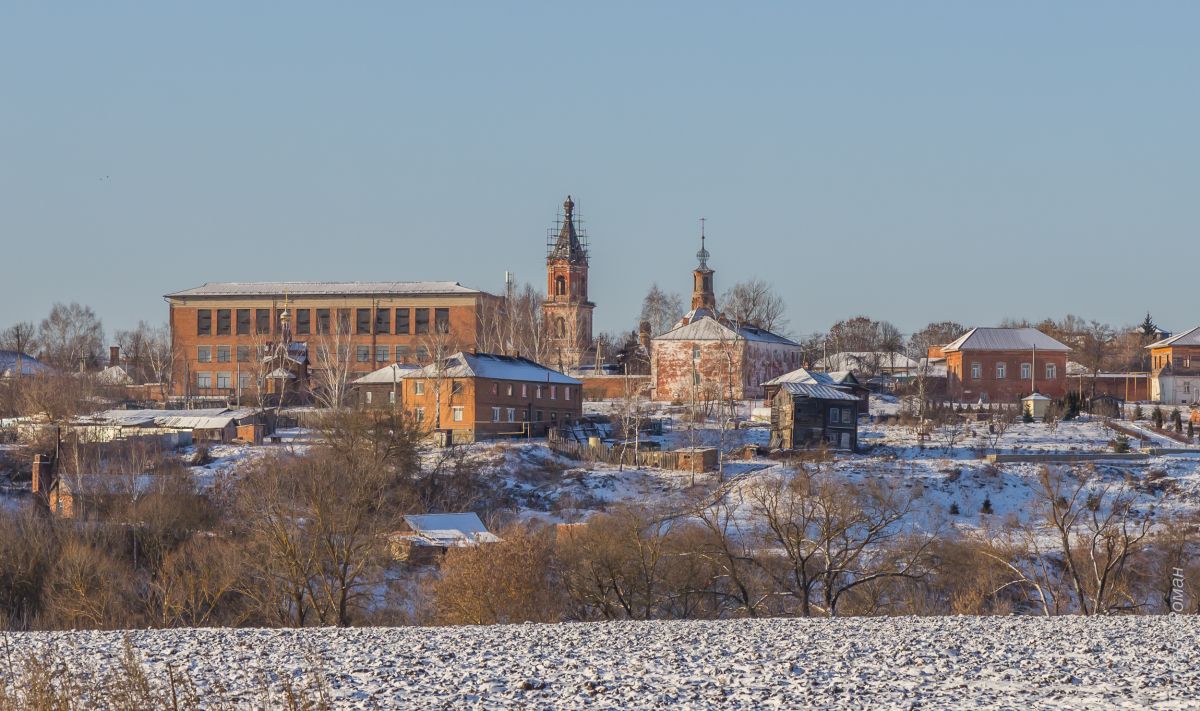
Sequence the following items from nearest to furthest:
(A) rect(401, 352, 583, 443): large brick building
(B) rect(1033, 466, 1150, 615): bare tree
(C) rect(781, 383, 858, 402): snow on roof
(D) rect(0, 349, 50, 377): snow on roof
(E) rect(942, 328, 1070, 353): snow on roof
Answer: (B) rect(1033, 466, 1150, 615): bare tree < (C) rect(781, 383, 858, 402): snow on roof < (A) rect(401, 352, 583, 443): large brick building < (E) rect(942, 328, 1070, 353): snow on roof < (D) rect(0, 349, 50, 377): snow on roof

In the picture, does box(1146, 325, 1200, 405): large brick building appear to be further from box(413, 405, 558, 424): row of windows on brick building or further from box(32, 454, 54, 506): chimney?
box(32, 454, 54, 506): chimney

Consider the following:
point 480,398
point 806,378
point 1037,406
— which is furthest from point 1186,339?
point 480,398

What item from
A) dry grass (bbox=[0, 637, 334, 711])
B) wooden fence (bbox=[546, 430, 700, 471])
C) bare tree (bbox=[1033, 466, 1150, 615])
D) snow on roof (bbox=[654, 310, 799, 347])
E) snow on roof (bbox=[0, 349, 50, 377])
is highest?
snow on roof (bbox=[654, 310, 799, 347])

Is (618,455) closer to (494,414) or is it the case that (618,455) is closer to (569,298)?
(494,414)

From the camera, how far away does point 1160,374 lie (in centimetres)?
8488

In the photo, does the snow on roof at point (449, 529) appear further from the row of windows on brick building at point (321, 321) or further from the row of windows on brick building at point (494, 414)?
the row of windows on brick building at point (321, 321)

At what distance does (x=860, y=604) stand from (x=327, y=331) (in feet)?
231

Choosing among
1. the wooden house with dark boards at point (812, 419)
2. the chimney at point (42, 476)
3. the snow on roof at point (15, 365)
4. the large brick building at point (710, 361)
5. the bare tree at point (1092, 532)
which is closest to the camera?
the bare tree at point (1092, 532)

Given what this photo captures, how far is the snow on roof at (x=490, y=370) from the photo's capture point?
64.9m

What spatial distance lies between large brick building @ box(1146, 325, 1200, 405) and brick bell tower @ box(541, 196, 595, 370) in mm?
38344

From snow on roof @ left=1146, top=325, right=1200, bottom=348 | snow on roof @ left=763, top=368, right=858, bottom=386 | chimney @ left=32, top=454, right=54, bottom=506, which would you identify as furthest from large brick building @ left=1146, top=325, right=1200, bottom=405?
chimney @ left=32, top=454, right=54, bottom=506

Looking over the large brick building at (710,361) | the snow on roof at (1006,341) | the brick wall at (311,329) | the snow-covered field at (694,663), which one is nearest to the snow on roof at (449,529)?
the snow-covered field at (694,663)

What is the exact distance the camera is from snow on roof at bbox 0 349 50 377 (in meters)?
90.9

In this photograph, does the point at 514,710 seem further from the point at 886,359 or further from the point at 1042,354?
the point at 886,359
